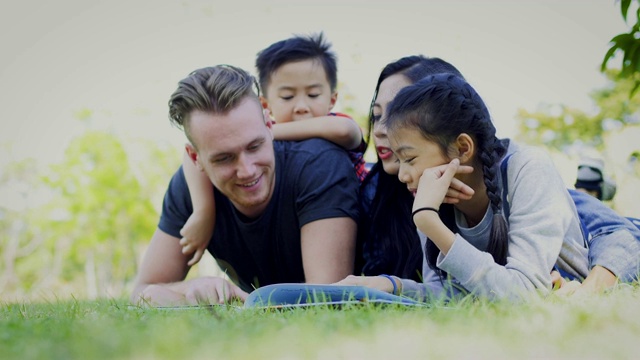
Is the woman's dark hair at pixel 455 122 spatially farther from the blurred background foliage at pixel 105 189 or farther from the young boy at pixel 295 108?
the blurred background foliage at pixel 105 189

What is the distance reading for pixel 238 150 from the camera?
15.5ft

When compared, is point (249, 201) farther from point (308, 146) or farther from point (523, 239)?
point (523, 239)

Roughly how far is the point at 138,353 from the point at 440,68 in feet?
10.9

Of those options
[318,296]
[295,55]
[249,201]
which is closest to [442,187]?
[318,296]

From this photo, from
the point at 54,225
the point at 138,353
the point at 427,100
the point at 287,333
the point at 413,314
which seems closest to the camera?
the point at 138,353

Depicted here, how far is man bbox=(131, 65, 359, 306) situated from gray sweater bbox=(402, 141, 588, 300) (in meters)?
1.01

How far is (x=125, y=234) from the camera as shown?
95.7 feet

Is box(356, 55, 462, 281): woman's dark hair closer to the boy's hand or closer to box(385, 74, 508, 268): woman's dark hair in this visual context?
box(385, 74, 508, 268): woman's dark hair

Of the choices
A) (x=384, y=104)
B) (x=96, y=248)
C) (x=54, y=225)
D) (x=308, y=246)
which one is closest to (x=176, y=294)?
(x=308, y=246)

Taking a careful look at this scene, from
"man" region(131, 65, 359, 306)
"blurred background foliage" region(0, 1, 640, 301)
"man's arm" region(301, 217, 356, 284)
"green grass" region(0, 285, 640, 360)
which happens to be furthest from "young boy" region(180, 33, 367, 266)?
"blurred background foliage" region(0, 1, 640, 301)

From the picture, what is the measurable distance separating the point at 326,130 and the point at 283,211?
0.69m

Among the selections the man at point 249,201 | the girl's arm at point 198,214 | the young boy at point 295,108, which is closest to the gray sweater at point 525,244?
the man at point 249,201

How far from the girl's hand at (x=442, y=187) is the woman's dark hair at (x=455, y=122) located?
0.13m

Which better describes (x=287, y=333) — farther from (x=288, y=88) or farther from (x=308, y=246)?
(x=288, y=88)
